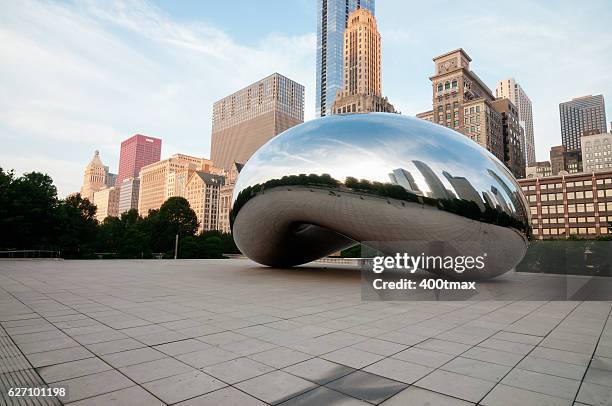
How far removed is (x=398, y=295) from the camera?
9.65 metres

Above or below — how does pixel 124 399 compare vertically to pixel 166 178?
below

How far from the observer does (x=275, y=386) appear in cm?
350

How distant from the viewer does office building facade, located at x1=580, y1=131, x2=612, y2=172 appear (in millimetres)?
142875

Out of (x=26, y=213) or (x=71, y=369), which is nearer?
(x=71, y=369)

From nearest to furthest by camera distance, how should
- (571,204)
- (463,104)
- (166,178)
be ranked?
(571,204) → (463,104) → (166,178)

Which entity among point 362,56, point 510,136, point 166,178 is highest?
point 362,56

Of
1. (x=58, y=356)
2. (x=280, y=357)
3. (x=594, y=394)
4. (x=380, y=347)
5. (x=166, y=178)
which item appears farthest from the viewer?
(x=166, y=178)

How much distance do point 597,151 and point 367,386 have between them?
183m

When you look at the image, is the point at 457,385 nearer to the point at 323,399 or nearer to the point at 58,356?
the point at 323,399

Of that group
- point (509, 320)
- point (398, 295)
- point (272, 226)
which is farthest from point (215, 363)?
point (272, 226)

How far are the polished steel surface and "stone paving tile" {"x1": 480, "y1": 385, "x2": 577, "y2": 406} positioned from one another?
6167 mm

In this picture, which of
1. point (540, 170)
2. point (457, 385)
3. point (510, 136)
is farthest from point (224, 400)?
point (540, 170)

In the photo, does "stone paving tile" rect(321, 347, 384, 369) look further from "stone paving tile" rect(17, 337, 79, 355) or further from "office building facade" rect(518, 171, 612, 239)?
"office building facade" rect(518, 171, 612, 239)

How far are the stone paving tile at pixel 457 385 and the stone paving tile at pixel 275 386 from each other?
112 centimetres
